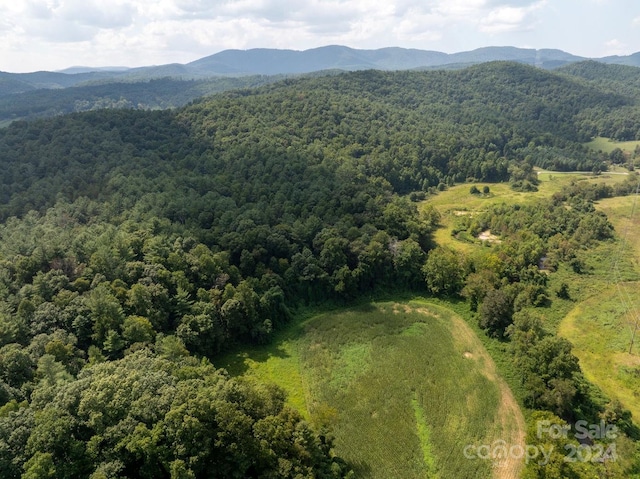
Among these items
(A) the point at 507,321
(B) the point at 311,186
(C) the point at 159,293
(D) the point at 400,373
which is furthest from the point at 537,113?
(C) the point at 159,293

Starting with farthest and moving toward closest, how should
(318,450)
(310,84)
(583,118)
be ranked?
(583,118), (310,84), (318,450)

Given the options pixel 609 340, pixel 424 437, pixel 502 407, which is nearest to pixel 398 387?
pixel 424 437

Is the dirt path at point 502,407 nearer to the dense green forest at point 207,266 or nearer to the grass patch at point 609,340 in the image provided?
the dense green forest at point 207,266

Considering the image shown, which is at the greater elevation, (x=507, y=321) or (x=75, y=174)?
(x=75, y=174)

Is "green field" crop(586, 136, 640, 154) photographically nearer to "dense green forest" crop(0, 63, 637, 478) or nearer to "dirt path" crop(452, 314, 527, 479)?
"dense green forest" crop(0, 63, 637, 478)

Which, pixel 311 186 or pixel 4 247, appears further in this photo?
pixel 311 186

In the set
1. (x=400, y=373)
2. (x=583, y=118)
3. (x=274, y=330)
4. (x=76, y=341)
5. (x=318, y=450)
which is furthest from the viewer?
(x=583, y=118)

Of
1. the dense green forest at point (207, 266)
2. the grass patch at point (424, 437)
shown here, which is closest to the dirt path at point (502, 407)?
the dense green forest at point (207, 266)

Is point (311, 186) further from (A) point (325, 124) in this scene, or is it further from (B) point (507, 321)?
(A) point (325, 124)
